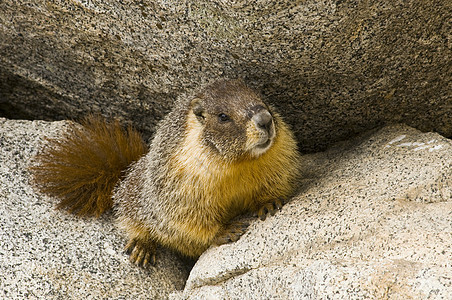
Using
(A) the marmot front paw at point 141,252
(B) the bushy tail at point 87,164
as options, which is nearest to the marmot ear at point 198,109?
(B) the bushy tail at point 87,164

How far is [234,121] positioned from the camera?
326 centimetres

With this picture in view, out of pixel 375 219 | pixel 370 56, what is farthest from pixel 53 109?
pixel 375 219

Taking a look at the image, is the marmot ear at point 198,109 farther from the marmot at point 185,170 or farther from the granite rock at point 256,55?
the granite rock at point 256,55

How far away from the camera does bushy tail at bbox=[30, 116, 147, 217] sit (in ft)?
13.2

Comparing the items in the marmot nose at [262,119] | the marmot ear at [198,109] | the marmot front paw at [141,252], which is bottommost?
the marmot front paw at [141,252]

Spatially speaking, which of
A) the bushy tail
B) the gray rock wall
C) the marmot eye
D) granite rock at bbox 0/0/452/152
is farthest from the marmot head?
the bushy tail

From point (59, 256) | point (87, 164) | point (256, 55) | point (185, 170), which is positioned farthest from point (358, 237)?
point (87, 164)

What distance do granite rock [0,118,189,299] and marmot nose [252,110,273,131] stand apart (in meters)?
1.35

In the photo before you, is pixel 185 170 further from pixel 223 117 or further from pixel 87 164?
pixel 87 164

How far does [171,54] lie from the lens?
3.76m

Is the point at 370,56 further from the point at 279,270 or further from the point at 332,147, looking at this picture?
the point at 279,270

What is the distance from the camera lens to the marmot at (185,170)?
3.31m

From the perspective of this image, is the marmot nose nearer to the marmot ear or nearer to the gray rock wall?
the marmot ear

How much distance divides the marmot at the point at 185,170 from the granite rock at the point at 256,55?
243mm
